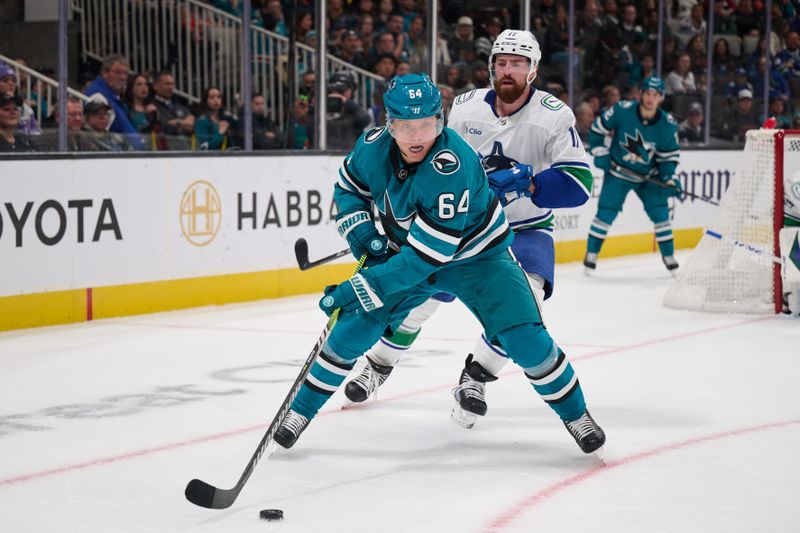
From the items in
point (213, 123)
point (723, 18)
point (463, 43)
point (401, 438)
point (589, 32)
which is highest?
point (723, 18)

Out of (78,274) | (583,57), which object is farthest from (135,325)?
(583,57)

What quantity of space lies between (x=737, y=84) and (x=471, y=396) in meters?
7.95

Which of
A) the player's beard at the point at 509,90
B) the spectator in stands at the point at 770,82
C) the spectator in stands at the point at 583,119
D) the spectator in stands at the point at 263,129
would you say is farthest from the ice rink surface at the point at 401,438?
the spectator in stands at the point at 770,82

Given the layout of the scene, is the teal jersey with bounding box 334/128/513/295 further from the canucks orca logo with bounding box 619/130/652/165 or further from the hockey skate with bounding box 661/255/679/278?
the hockey skate with bounding box 661/255/679/278

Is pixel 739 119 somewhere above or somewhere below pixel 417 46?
below

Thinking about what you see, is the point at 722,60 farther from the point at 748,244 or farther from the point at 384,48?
the point at 748,244

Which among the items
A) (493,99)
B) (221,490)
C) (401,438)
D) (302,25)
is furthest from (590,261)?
(221,490)

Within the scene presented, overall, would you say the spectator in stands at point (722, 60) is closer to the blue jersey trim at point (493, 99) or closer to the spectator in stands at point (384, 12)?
the spectator in stands at point (384, 12)

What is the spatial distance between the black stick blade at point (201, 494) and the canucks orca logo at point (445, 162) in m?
0.93

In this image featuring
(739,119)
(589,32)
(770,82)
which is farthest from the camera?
→ (770,82)

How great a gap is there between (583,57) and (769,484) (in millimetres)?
6869

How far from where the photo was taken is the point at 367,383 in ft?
13.3

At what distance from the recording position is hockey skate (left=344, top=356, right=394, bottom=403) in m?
4.02

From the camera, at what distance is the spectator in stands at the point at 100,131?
19.9ft
